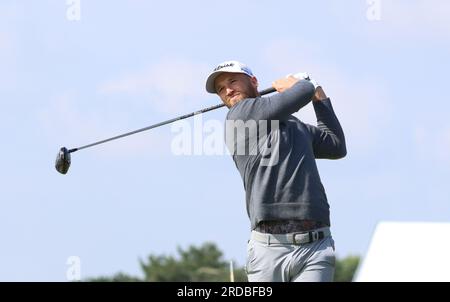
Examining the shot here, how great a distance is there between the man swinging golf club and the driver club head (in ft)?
7.93

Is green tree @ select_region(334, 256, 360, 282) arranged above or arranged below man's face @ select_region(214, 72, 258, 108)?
above

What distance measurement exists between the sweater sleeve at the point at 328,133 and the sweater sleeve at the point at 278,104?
51cm

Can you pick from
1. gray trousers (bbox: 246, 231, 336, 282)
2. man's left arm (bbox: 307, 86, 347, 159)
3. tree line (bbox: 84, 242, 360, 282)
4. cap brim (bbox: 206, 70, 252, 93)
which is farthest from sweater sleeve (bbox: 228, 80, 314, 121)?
tree line (bbox: 84, 242, 360, 282)

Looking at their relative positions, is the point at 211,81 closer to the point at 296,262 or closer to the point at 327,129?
the point at 327,129

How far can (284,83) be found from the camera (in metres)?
7.16

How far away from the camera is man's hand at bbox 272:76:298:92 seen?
7.12 metres

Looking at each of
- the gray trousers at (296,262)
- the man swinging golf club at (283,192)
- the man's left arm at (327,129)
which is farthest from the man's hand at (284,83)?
the gray trousers at (296,262)

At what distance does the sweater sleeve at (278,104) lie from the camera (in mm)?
6820

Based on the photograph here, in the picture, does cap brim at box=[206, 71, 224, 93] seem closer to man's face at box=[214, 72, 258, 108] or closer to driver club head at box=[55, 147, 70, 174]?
man's face at box=[214, 72, 258, 108]

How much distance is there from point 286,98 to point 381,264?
9.66 ft

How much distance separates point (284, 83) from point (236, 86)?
31 centimetres

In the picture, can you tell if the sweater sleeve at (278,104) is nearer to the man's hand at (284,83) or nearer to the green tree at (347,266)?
the man's hand at (284,83)
